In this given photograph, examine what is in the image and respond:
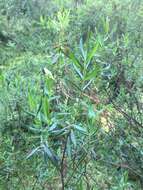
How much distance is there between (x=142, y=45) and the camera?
382 centimetres

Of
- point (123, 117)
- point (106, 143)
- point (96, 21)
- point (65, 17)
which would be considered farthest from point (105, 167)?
point (96, 21)

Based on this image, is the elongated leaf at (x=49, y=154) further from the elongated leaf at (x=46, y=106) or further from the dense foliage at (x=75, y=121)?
the elongated leaf at (x=46, y=106)

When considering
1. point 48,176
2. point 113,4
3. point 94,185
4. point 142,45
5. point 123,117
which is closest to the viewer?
point 48,176

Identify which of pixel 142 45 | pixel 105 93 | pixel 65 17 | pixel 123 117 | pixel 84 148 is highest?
pixel 142 45

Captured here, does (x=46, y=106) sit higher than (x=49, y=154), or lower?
higher

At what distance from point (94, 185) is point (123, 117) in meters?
0.50

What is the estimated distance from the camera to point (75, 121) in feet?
6.15

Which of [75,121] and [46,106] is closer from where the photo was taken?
[46,106]

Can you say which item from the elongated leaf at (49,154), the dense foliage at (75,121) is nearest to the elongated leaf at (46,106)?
the dense foliage at (75,121)

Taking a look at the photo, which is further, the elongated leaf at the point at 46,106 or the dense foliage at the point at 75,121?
the dense foliage at the point at 75,121

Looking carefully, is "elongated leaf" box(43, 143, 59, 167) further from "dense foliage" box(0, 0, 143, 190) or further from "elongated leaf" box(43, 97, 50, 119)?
"elongated leaf" box(43, 97, 50, 119)

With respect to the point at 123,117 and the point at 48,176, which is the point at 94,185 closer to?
the point at 48,176

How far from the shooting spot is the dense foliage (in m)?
1.85

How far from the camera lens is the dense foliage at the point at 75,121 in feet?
6.06
